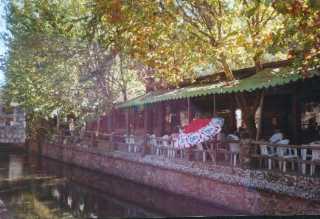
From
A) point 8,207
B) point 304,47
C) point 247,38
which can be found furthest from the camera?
point 8,207

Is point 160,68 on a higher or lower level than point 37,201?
higher

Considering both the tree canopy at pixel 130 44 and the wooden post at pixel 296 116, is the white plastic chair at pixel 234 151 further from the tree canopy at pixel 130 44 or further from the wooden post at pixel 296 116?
the tree canopy at pixel 130 44

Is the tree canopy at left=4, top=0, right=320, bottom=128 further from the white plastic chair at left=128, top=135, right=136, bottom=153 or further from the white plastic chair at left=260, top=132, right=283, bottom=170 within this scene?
the white plastic chair at left=128, top=135, right=136, bottom=153

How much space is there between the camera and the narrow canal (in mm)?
15305

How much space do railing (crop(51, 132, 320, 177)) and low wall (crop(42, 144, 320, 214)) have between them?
1.05 feet

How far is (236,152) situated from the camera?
1406cm

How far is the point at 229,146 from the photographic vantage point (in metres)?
15.3

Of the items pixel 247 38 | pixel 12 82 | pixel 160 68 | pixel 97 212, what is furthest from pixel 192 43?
pixel 12 82

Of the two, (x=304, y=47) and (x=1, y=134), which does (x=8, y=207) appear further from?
(x=304, y=47)

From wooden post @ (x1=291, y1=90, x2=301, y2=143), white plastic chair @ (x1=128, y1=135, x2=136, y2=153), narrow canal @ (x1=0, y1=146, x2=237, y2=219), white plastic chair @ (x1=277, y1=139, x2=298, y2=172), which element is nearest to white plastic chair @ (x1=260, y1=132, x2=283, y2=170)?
white plastic chair @ (x1=277, y1=139, x2=298, y2=172)

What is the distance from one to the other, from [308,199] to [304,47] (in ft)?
13.8

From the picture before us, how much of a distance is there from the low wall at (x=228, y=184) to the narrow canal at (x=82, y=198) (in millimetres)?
351

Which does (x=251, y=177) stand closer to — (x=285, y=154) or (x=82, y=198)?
(x=285, y=154)

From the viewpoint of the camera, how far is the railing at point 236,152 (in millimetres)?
11922
